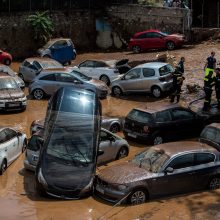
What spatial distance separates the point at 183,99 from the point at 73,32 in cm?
Answer: 1510

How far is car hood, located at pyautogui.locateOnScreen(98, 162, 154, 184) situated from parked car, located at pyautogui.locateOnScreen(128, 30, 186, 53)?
21.0m

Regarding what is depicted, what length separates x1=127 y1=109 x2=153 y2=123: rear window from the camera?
2069 cm

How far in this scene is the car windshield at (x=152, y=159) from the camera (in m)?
15.7

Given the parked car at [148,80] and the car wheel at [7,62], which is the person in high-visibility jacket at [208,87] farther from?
the car wheel at [7,62]

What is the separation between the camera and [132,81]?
28.1 m

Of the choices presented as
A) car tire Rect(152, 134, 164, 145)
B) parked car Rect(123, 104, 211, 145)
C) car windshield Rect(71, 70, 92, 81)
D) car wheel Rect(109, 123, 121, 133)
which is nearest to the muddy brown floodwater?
car wheel Rect(109, 123, 121, 133)

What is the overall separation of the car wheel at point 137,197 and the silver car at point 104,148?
3.57 metres

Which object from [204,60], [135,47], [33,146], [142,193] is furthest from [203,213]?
[135,47]

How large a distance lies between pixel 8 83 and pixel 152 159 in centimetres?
1193

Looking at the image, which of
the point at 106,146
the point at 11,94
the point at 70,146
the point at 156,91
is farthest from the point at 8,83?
the point at 70,146

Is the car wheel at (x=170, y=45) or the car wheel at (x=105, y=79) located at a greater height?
the car wheel at (x=170, y=45)

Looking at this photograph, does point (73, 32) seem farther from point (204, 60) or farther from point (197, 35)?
point (204, 60)

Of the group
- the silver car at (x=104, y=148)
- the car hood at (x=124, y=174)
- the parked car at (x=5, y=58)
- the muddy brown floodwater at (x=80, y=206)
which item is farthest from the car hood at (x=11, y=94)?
the car hood at (x=124, y=174)

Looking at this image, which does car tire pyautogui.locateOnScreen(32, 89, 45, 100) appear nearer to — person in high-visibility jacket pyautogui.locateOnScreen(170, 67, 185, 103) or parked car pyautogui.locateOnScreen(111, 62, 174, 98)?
parked car pyautogui.locateOnScreen(111, 62, 174, 98)
